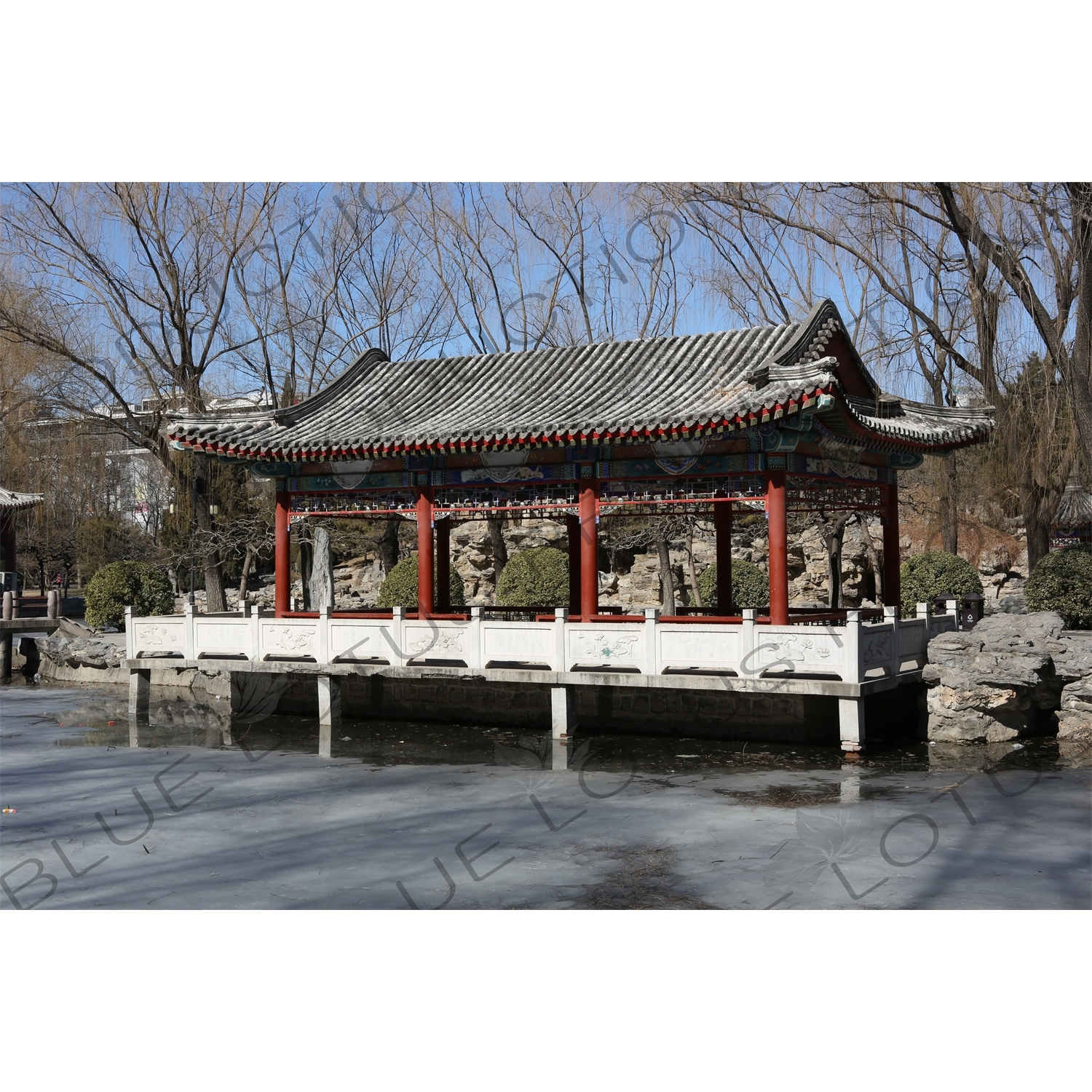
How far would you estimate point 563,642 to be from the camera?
12.4 metres

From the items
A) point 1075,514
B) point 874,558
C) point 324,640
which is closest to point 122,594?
point 324,640

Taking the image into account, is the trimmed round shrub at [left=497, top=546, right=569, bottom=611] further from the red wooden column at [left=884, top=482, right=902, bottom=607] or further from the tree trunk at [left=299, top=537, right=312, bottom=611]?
the red wooden column at [left=884, top=482, right=902, bottom=607]

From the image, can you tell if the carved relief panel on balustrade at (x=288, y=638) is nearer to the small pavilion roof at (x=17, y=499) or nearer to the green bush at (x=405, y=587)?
the green bush at (x=405, y=587)

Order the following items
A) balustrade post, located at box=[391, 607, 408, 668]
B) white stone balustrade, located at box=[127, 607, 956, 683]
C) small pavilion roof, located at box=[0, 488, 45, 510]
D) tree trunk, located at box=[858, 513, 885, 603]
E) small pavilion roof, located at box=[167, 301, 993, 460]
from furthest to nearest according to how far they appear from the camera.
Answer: tree trunk, located at box=[858, 513, 885, 603], small pavilion roof, located at box=[0, 488, 45, 510], balustrade post, located at box=[391, 607, 408, 668], small pavilion roof, located at box=[167, 301, 993, 460], white stone balustrade, located at box=[127, 607, 956, 683]

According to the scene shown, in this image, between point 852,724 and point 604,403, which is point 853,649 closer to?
point 852,724

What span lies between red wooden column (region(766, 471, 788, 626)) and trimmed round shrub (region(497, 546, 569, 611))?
9.80 metres

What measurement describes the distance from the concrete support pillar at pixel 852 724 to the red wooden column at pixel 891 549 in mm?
2986

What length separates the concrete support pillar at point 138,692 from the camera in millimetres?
15172

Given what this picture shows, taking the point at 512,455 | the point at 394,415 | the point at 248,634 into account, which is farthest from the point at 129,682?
the point at 512,455

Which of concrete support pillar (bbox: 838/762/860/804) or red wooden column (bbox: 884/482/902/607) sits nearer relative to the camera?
concrete support pillar (bbox: 838/762/860/804)

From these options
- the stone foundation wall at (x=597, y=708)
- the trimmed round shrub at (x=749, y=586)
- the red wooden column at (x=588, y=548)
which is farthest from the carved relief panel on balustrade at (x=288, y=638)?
the trimmed round shrub at (x=749, y=586)

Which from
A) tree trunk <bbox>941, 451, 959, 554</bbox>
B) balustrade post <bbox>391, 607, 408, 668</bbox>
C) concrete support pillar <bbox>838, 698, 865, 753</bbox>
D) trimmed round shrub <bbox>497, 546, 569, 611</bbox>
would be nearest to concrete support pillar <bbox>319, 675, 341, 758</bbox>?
balustrade post <bbox>391, 607, 408, 668</bbox>

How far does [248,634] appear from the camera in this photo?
14102 millimetres

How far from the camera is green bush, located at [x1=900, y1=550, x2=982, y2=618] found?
20.4 m
